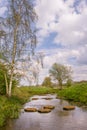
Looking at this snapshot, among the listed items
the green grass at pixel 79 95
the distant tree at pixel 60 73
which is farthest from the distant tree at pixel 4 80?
the distant tree at pixel 60 73

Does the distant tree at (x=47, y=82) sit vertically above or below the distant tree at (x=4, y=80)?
below

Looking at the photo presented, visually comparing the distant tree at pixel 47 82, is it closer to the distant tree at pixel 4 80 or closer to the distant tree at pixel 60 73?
the distant tree at pixel 60 73

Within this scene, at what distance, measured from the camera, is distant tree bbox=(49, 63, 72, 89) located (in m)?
102

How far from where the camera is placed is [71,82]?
99.4 metres

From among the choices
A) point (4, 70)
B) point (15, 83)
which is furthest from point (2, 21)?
point (15, 83)

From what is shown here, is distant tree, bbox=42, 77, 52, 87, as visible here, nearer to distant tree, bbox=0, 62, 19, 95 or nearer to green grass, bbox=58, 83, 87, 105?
green grass, bbox=58, 83, 87, 105

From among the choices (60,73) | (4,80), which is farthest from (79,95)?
(60,73)

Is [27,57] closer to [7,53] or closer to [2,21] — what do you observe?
[7,53]

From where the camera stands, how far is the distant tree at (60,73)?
102331 millimetres

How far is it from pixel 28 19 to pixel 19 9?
167 centimetres

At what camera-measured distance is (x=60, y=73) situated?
339 ft

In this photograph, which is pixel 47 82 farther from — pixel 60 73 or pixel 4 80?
pixel 4 80

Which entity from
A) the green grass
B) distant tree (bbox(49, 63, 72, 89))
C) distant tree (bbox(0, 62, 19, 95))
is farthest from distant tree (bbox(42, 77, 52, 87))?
distant tree (bbox(0, 62, 19, 95))

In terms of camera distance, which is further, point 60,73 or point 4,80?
point 60,73
